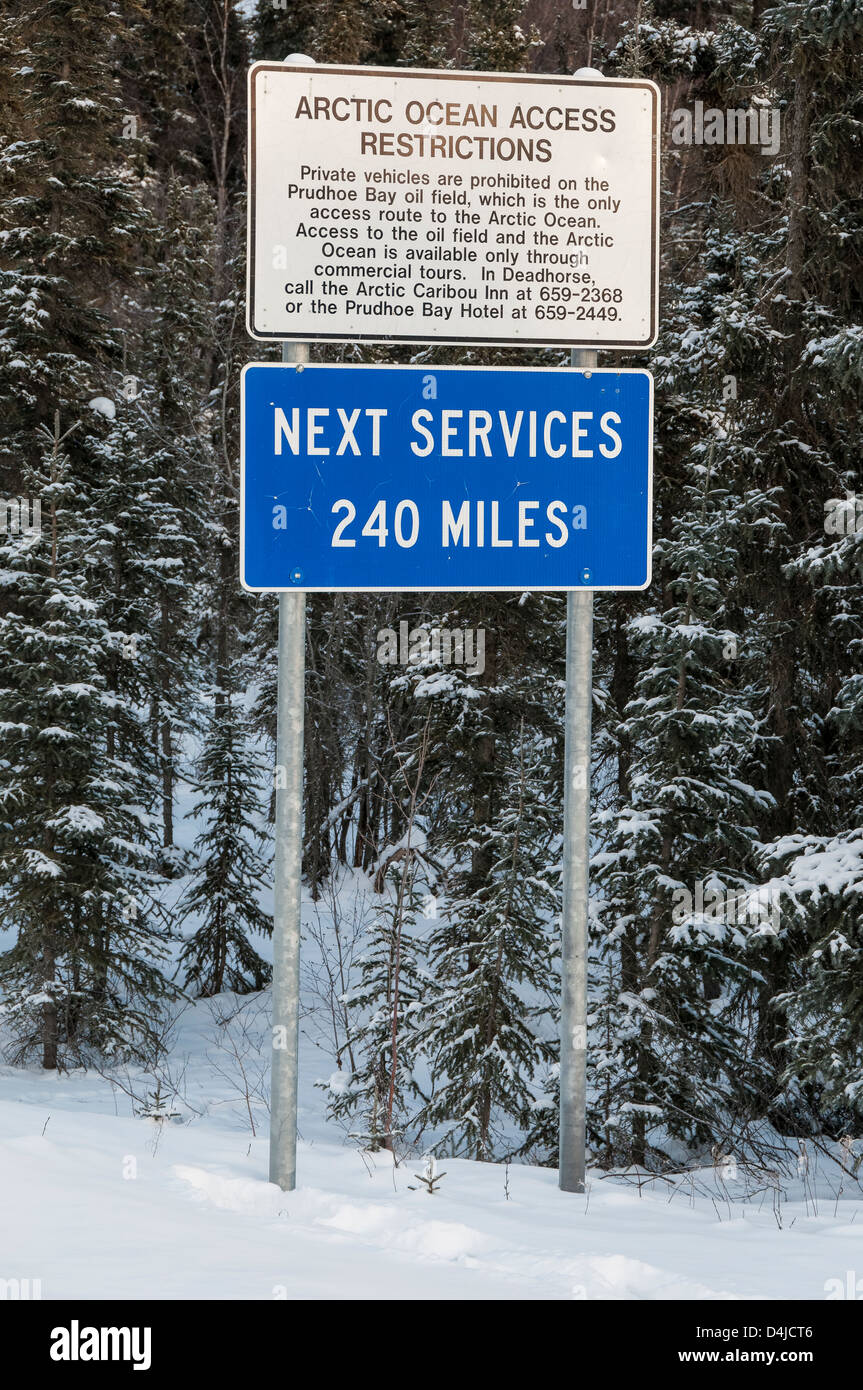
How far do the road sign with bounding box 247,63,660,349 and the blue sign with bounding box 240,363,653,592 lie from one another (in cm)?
22

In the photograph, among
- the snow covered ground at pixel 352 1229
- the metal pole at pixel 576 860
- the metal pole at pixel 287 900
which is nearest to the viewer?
the snow covered ground at pixel 352 1229

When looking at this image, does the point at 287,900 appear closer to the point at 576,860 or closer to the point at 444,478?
the point at 576,860

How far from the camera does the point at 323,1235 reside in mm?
4047

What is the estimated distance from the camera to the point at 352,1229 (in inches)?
164

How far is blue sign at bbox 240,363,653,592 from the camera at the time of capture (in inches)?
182

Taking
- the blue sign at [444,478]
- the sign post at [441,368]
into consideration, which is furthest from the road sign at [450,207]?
the blue sign at [444,478]

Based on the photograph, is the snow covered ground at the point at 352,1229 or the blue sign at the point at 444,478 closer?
the snow covered ground at the point at 352,1229

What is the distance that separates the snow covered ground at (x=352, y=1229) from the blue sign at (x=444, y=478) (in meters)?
2.19

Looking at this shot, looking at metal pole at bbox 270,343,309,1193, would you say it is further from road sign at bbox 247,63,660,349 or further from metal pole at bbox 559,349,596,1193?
road sign at bbox 247,63,660,349

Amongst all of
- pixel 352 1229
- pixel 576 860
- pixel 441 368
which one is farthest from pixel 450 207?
pixel 352 1229

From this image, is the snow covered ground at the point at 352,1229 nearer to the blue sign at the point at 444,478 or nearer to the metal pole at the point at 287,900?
the metal pole at the point at 287,900

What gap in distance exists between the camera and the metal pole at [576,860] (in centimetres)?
491

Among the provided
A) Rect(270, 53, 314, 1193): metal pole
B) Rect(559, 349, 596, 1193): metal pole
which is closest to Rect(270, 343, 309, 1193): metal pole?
Rect(270, 53, 314, 1193): metal pole

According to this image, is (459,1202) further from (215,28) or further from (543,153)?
(215,28)
